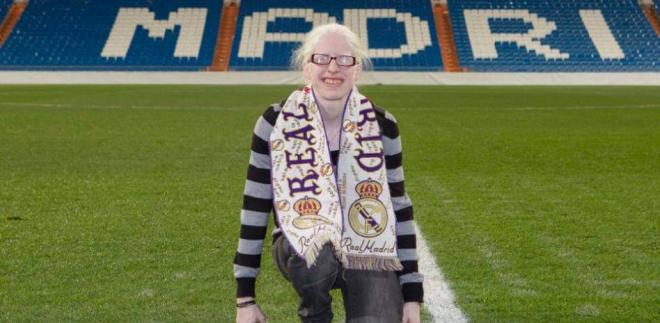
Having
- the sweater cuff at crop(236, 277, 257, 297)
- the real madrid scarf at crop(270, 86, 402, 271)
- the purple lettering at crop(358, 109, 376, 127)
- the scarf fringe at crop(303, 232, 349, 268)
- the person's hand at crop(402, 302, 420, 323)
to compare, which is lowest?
the person's hand at crop(402, 302, 420, 323)

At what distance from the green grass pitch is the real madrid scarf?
45.4 inches

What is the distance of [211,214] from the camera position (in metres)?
6.95

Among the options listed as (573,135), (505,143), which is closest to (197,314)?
(505,143)

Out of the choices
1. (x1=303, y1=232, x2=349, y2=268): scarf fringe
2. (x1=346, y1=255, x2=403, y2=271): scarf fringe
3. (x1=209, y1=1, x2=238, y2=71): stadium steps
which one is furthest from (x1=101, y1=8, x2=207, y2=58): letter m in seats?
(x1=303, y1=232, x2=349, y2=268): scarf fringe

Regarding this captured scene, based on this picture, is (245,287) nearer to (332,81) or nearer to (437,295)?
(332,81)

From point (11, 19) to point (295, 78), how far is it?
17.0 metres

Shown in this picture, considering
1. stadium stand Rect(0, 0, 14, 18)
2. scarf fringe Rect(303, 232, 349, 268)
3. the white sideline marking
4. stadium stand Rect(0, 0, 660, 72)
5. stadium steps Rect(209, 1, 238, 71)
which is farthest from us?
stadium stand Rect(0, 0, 14, 18)

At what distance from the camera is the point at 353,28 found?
138 ft

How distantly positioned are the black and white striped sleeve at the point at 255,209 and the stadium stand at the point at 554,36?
36.1 metres

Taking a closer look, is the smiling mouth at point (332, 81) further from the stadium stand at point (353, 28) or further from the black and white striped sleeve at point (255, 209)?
the stadium stand at point (353, 28)

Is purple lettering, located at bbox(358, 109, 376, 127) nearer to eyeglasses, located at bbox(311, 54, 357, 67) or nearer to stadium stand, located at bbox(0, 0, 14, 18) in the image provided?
eyeglasses, located at bbox(311, 54, 357, 67)

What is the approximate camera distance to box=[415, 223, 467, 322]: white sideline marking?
4.31 m

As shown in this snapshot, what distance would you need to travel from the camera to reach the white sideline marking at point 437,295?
4.31m

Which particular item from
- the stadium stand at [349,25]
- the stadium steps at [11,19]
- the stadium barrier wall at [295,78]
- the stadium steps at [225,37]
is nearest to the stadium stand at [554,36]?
the stadium stand at [349,25]
